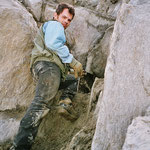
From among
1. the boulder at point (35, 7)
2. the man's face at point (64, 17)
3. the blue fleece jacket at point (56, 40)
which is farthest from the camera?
the boulder at point (35, 7)

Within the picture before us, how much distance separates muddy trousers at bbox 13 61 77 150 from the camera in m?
2.31

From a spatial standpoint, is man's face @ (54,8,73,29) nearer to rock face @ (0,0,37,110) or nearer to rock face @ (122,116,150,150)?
rock face @ (0,0,37,110)

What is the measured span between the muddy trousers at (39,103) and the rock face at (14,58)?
270 mm

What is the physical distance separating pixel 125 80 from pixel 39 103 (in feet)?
3.38

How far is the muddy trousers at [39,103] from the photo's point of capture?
2.31 metres

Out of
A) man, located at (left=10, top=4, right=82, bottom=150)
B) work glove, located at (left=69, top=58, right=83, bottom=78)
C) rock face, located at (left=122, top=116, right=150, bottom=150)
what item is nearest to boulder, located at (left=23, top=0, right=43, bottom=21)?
man, located at (left=10, top=4, right=82, bottom=150)

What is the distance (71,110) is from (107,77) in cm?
93

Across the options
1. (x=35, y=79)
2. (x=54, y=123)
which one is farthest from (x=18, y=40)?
(x=54, y=123)

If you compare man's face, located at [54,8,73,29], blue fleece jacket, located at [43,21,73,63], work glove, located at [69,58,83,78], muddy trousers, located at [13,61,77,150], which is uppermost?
man's face, located at [54,8,73,29]

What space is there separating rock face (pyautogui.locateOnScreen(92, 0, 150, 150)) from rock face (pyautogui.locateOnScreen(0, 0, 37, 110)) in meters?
1.27

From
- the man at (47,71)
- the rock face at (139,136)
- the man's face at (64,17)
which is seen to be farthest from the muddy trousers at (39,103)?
Result: the rock face at (139,136)

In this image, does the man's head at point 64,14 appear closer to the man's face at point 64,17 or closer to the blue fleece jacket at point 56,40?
the man's face at point 64,17

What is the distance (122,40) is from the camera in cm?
195

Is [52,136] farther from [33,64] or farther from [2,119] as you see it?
[33,64]
